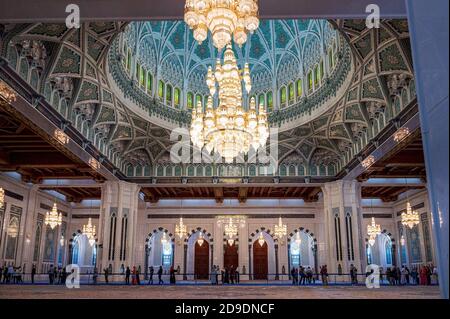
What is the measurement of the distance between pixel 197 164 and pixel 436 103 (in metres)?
16.1

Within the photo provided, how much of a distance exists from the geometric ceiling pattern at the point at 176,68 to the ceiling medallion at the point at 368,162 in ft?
3.16

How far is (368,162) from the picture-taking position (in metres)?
13.7

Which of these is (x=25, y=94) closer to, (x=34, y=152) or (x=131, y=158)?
(x=34, y=152)

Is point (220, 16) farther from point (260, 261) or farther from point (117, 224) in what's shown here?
point (260, 261)

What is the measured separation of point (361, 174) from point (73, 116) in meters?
10.6

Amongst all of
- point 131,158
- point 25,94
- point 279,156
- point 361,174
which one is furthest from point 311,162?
point 25,94

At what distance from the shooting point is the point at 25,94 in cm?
905

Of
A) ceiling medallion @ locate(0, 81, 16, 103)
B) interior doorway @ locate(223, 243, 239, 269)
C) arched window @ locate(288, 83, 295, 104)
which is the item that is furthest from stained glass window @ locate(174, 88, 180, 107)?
interior doorway @ locate(223, 243, 239, 269)

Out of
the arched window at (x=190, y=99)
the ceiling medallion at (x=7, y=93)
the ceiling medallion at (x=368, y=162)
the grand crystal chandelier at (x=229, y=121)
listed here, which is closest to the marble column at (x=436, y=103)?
the grand crystal chandelier at (x=229, y=121)

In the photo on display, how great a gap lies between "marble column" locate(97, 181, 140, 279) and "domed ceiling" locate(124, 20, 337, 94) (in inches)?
206

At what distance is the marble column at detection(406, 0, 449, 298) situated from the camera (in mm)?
1822

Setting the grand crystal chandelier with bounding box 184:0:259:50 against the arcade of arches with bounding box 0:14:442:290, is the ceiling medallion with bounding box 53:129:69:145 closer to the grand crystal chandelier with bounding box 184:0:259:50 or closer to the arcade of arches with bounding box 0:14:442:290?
the arcade of arches with bounding box 0:14:442:290

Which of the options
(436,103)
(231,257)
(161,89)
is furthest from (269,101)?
(436,103)

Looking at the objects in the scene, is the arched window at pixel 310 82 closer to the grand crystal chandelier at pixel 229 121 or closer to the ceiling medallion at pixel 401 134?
the ceiling medallion at pixel 401 134
